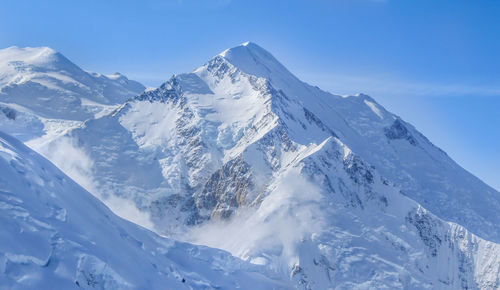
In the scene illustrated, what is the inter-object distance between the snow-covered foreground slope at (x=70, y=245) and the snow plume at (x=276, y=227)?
82400 millimetres

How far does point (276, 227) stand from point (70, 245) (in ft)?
379

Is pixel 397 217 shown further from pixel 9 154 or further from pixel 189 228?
pixel 9 154

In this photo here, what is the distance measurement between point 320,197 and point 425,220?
3635cm

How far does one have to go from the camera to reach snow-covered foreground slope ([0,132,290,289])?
1575 inches

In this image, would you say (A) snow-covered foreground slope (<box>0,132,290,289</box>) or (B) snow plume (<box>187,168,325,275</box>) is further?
(B) snow plume (<box>187,168,325,275</box>)

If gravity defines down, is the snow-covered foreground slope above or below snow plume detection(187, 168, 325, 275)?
above

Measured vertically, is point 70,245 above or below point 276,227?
above

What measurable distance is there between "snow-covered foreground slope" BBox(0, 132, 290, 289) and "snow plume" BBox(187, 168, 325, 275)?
8240 centimetres

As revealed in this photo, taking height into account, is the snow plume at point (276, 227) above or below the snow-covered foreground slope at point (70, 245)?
below

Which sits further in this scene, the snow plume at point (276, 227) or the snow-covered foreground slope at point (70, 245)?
the snow plume at point (276, 227)

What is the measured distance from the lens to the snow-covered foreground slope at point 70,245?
40.0 metres

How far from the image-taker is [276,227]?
156875mm

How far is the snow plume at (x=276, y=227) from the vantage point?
481ft

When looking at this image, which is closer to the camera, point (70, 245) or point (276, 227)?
point (70, 245)
